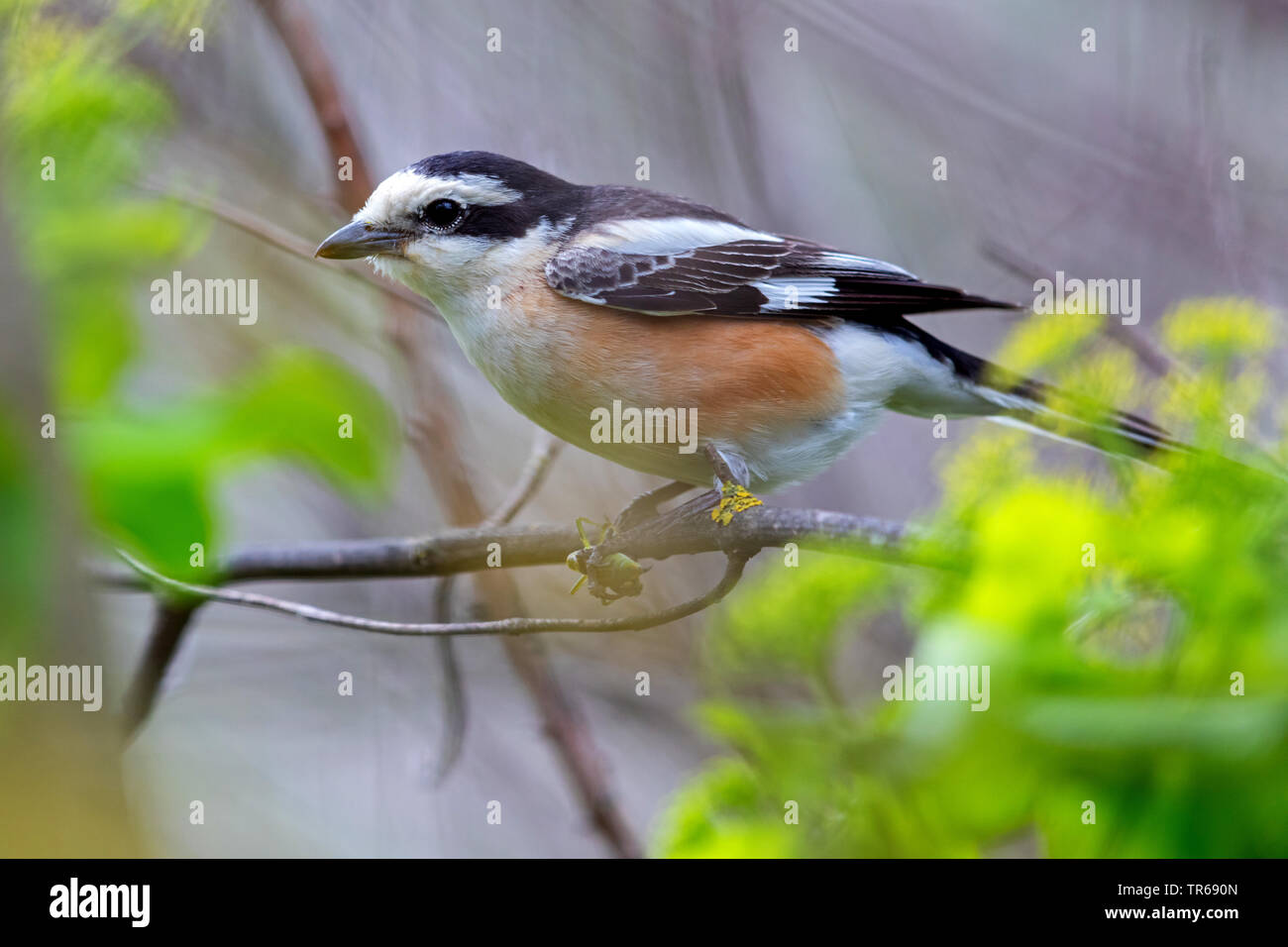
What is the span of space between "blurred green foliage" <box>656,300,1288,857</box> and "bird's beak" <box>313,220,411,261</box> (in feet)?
5.92

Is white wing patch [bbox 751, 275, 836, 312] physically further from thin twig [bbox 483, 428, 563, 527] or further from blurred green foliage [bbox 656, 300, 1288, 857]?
blurred green foliage [bbox 656, 300, 1288, 857]

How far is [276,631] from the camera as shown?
4.43m

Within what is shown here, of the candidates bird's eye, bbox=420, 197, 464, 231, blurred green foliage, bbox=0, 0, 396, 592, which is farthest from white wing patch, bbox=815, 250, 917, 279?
blurred green foliage, bbox=0, 0, 396, 592

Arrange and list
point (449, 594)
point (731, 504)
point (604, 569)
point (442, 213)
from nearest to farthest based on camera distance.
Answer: point (731, 504) → point (604, 569) → point (442, 213) → point (449, 594)

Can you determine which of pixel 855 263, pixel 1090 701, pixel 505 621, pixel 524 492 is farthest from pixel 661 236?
pixel 1090 701

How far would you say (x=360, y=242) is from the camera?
111 inches

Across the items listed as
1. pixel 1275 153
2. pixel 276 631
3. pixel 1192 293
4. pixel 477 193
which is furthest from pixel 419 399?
pixel 1275 153

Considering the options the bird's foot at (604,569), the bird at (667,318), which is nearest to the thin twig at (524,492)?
the bird at (667,318)

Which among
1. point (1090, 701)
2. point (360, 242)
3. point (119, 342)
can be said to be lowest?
point (1090, 701)

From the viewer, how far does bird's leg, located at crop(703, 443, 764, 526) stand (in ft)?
7.88

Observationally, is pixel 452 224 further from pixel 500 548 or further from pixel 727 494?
pixel 727 494

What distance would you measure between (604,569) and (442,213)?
103cm

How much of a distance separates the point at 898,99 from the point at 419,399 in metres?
2.22

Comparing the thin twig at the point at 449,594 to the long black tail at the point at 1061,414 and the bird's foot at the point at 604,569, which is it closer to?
the bird's foot at the point at 604,569
